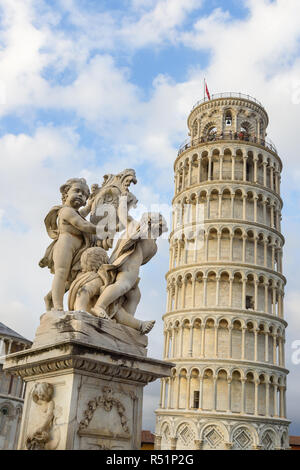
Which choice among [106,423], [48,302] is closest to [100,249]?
[48,302]

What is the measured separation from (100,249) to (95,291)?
506mm

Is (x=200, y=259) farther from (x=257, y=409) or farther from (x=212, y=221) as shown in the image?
(x=257, y=409)

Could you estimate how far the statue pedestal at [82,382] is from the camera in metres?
4.58

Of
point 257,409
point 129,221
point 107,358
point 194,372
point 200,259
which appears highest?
point 200,259

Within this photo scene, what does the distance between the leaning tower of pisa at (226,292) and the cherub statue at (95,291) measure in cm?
3663

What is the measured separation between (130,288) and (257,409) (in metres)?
39.1

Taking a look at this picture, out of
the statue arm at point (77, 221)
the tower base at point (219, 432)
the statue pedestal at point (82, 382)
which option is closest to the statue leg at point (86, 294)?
the statue pedestal at point (82, 382)

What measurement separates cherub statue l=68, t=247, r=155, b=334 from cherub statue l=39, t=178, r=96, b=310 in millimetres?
162

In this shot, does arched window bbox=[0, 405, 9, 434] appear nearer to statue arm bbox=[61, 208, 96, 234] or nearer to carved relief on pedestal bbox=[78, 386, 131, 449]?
statue arm bbox=[61, 208, 96, 234]

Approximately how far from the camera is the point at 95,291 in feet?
17.6

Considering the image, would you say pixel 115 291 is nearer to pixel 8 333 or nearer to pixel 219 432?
pixel 219 432

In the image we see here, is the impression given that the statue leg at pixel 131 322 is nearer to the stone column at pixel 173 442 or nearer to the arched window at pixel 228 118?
the stone column at pixel 173 442
